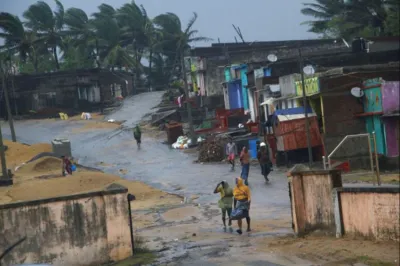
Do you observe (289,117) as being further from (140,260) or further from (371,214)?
(371,214)

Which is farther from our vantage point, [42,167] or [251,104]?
[251,104]

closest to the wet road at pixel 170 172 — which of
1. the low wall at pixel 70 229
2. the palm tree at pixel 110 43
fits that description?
the low wall at pixel 70 229

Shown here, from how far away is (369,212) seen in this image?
35.6 ft

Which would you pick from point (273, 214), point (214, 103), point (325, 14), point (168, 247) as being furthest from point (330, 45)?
point (168, 247)

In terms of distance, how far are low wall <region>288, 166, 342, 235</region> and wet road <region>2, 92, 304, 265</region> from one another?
1.20 m

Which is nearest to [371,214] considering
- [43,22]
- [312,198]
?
[312,198]

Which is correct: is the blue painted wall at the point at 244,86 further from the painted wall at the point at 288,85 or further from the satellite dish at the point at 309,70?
the satellite dish at the point at 309,70

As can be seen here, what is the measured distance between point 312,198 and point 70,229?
4.55 metres

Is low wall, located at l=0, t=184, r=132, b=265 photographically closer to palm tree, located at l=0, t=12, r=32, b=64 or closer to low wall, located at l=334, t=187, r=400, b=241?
low wall, located at l=334, t=187, r=400, b=241

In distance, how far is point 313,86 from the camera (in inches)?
979

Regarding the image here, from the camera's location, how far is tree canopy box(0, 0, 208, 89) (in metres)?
62.8

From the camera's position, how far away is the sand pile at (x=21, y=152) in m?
35.4

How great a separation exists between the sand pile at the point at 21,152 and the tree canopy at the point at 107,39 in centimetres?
2319

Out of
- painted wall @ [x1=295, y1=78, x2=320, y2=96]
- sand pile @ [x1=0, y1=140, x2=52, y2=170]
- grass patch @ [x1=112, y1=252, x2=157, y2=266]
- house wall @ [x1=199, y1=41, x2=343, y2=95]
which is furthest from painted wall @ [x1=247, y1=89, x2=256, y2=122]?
grass patch @ [x1=112, y1=252, x2=157, y2=266]
